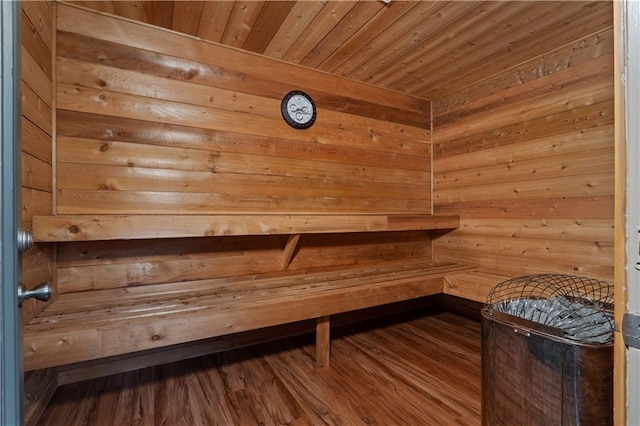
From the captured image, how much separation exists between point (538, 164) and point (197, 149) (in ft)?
8.29

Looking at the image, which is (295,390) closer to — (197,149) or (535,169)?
(197,149)

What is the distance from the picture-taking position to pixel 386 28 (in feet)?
6.03

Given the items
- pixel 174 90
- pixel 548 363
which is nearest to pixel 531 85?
pixel 548 363

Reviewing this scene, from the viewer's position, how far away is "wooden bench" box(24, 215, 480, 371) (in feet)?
4.11

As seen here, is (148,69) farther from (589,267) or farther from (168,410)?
(589,267)

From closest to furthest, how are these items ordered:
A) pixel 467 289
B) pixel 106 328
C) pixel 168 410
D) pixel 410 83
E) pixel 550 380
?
pixel 550 380, pixel 106 328, pixel 168 410, pixel 467 289, pixel 410 83

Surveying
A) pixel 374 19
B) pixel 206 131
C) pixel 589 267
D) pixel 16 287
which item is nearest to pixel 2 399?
pixel 16 287

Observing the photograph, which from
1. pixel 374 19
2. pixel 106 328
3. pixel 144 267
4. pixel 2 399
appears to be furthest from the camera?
pixel 144 267

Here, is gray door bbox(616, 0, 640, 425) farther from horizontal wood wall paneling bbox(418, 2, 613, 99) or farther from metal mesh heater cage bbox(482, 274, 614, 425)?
horizontal wood wall paneling bbox(418, 2, 613, 99)

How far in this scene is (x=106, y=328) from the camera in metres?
1.27

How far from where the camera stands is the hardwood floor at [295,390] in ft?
4.84

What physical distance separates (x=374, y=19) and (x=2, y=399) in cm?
220

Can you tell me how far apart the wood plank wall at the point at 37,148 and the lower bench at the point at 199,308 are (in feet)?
0.71

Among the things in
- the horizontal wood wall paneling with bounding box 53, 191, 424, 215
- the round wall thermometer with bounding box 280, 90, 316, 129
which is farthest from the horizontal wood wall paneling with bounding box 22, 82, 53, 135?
the round wall thermometer with bounding box 280, 90, 316, 129
